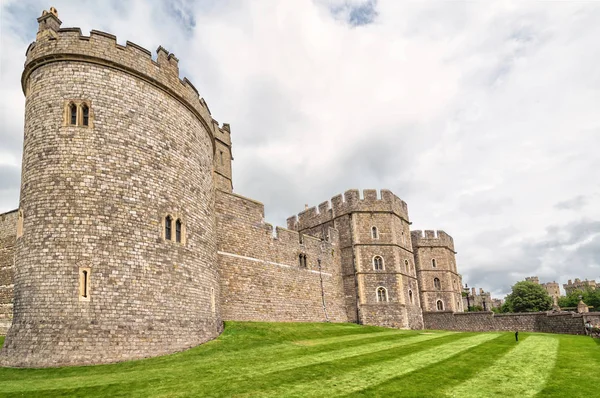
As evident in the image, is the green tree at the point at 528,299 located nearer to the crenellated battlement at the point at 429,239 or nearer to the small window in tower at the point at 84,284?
the crenellated battlement at the point at 429,239

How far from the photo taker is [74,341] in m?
11.3

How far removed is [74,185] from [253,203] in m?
10.8

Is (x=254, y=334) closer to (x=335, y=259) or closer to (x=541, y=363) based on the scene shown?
(x=541, y=363)

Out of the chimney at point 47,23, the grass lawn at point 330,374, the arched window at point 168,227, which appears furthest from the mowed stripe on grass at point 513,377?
the chimney at point 47,23

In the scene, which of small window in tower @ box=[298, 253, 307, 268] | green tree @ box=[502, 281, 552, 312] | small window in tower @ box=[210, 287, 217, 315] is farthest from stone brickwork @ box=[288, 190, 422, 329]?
green tree @ box=[502, 281, 552, 312]

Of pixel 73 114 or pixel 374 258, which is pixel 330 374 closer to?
pixel 73 114

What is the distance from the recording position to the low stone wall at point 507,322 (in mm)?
24766

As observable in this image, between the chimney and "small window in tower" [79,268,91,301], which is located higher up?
the chimney

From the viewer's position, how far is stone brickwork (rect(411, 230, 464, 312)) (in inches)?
1640

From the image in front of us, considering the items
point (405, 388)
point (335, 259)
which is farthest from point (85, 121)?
point (335, 259)

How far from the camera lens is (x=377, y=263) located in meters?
29.8

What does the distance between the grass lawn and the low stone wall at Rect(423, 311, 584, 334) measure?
1155cm

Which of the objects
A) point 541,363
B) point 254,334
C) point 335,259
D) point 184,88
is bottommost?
point 541,363

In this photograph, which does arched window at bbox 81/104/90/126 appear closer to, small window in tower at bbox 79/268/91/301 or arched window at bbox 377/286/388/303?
small window in tower at bbox 79/268/91/301
